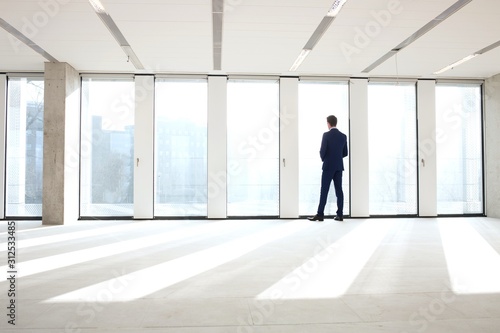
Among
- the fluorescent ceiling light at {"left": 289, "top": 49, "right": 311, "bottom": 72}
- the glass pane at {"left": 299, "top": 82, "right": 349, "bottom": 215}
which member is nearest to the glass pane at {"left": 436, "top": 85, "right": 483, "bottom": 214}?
the glass pane at {"left": 299, "top": 82, "right": 349, "bottom": 215}

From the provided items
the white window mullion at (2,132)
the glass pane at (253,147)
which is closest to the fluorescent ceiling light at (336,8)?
the glass pane at (253,147)

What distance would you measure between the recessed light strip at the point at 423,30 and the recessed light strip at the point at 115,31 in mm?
4315

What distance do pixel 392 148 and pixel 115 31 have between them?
5950mm

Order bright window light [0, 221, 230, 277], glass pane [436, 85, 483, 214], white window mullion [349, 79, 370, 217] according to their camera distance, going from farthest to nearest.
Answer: glass pane [436, 85, 483, 214] → white window mullion [349, 79, 370, 217] → bright window light [0, 221, 230, 277]

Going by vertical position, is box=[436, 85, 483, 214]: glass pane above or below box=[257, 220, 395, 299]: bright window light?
above

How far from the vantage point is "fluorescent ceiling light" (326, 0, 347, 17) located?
16.0ft

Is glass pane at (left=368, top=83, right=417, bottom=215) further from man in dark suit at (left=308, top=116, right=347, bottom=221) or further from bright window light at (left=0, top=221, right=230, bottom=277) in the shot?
bright window light at (left=0, top=221, right=230, bottom=277)

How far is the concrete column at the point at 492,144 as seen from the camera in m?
8.45

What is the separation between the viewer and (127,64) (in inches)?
299

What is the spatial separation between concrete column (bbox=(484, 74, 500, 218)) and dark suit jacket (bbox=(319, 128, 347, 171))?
3454mm

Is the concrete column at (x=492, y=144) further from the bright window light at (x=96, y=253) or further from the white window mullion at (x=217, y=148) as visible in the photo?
the bright window light at (x=96, y=253)

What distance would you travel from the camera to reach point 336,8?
509cm

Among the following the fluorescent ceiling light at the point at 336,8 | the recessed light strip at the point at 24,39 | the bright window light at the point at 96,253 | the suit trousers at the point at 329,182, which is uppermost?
the fluorescent ceiling light at the point at 336,8

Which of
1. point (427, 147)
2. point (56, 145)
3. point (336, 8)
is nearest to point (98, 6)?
point (336, 8)
